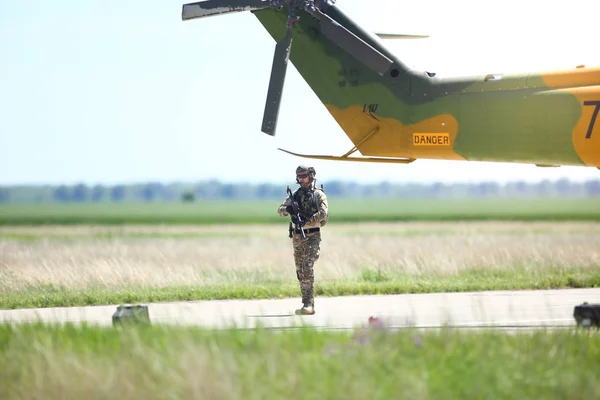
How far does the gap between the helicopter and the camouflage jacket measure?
161 cm

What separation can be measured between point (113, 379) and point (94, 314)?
6100 millimetres

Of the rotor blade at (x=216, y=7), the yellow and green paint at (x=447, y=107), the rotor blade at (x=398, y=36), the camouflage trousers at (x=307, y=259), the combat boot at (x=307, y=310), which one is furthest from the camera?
the rotor blade at (x=398, y=36)

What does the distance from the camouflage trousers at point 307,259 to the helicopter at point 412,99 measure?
216 centimetres

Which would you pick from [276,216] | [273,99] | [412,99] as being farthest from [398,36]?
[276,216]

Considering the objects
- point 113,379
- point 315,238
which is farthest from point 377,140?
point 113,379

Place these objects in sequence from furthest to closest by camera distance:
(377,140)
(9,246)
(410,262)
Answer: (9,246), (410,262), (377,140)

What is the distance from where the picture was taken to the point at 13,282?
59.9 ft

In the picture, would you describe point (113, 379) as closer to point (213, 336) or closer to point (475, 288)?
point (213, 336)

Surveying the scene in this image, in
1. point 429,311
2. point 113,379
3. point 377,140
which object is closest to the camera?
point 113,379

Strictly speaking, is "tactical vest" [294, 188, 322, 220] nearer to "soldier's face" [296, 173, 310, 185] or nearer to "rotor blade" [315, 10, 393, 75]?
"soldier's face" [296, 173, 310, 185]

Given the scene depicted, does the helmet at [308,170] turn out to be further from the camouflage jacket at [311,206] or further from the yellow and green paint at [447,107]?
the yellow and green paint at [447,107]

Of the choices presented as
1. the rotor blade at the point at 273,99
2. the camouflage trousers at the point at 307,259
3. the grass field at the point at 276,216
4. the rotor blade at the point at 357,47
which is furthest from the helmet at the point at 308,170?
the grass field at the point at 276,216

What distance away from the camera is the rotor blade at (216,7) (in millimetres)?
15812

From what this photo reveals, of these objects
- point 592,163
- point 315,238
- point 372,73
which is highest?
point 372,73
